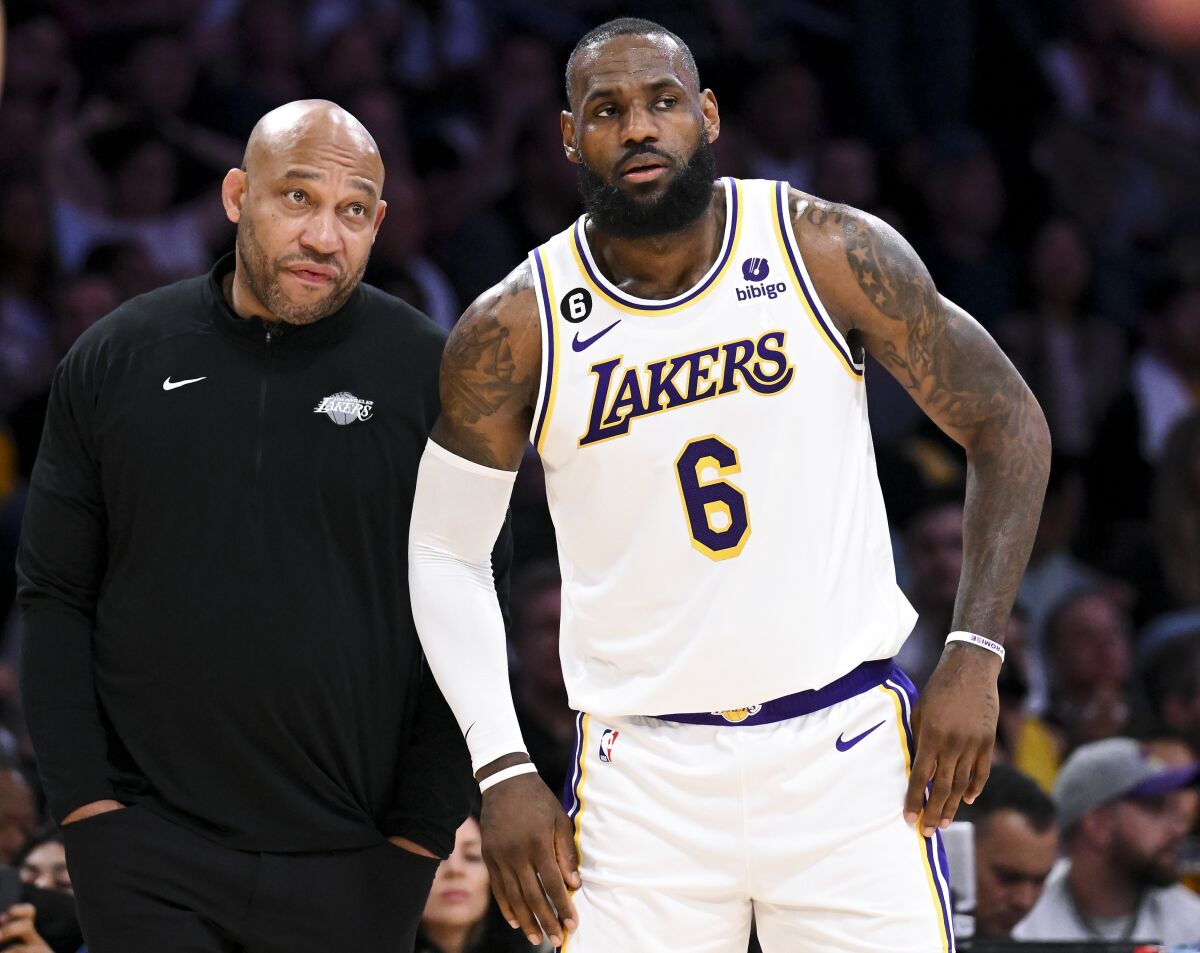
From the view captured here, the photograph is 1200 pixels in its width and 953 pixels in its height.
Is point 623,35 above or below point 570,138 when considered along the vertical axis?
above

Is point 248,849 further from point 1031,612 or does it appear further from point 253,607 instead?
point 1031,612

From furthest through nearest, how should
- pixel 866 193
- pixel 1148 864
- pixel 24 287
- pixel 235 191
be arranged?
pixel 866 193
pixel 24 287
pixel 1148 864
pixel 235 191

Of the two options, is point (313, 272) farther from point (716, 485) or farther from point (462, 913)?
point (462, 913)

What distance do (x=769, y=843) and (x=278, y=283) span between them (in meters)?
1.33

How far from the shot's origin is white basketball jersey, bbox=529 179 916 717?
10.1 feet

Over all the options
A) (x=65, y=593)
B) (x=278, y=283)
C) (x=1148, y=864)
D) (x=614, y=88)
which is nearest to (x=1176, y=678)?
(x=1148, y=864)

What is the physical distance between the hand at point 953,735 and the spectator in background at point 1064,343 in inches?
224

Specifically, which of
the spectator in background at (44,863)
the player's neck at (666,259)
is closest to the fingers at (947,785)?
the player's neck at (666,259)

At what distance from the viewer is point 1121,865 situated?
17.8ft

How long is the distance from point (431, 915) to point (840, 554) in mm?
2018

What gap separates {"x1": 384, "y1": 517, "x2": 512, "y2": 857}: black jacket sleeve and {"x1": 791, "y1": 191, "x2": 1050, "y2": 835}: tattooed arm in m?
0.79

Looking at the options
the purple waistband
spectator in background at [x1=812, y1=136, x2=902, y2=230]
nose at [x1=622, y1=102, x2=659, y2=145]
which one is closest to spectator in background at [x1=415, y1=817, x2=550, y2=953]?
the purple waistband

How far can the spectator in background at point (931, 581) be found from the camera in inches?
277

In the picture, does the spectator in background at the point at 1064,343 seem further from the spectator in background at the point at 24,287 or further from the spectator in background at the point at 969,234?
the spectator in background at the point at 24,287
